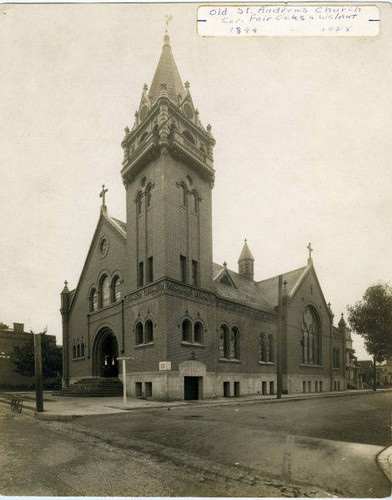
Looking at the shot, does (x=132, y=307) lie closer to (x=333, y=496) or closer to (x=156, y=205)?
(x=156, y=205)

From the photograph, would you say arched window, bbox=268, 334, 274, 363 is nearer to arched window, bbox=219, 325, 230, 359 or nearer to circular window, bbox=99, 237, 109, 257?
arched window, bbox=219, 325, 230, 359

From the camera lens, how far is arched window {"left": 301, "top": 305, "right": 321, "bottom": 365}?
39.4 m

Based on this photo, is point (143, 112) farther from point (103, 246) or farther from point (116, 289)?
point (116, 289)

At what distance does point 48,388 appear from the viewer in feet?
131

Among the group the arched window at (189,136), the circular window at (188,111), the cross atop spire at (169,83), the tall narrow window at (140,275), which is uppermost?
the cross atop spire at (169,83)

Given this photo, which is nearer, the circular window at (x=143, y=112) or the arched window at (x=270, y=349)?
the circular window at (x=143, y=112)

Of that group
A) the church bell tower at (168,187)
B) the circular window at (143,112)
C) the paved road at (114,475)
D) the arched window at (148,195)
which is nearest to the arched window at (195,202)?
the church bell tower at (168,187)

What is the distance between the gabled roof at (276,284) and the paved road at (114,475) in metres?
31.4

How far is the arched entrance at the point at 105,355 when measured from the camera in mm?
30859

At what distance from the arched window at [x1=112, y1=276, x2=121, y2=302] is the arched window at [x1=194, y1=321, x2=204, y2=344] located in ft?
22.3

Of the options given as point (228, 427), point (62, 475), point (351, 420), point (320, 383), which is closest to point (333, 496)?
point (62, 475)

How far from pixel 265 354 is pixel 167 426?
942 inches

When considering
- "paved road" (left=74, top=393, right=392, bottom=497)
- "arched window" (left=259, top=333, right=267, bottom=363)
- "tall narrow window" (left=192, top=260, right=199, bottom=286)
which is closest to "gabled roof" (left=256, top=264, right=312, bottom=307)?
"arched window" (left=259, top=333, right=267, bottom=363)

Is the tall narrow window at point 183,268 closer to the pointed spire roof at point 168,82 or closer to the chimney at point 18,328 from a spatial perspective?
the pointed spire roof at point 168,82
